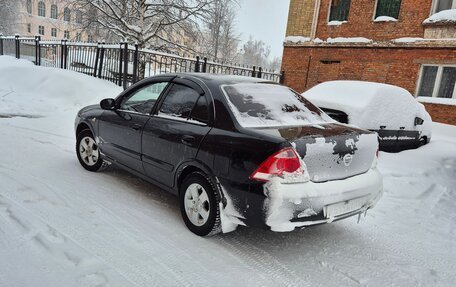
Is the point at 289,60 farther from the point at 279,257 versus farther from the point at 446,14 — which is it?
the point at 279,257

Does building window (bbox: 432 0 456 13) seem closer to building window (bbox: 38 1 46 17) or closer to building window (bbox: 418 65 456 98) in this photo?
building window (bbox: 418 65 456 98)

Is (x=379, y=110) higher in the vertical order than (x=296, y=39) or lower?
lower

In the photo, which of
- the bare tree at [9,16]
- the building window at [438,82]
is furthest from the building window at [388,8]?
the bare tree at [9,16]

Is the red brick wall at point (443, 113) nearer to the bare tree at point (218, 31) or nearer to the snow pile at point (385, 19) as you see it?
the snow pile at point (385, 19)

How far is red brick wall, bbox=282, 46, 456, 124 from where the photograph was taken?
12039 mm

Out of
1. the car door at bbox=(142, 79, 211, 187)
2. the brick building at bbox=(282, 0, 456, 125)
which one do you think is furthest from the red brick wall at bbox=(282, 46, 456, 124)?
the car door at bbox=(142, 79, 211, 187)

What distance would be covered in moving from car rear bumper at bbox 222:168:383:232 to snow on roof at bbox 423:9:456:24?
11.1 m

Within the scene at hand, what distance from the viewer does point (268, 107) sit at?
11.8 ft

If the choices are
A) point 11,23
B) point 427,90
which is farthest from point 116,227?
point 11,23

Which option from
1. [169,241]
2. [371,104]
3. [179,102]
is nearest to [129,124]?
[179,102]

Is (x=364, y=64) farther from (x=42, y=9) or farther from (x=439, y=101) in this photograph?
(x=42, y=9)

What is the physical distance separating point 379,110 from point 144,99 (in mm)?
4369

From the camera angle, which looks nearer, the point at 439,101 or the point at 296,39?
the point at 439,101

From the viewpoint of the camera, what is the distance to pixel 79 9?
→ 57.2 ft
